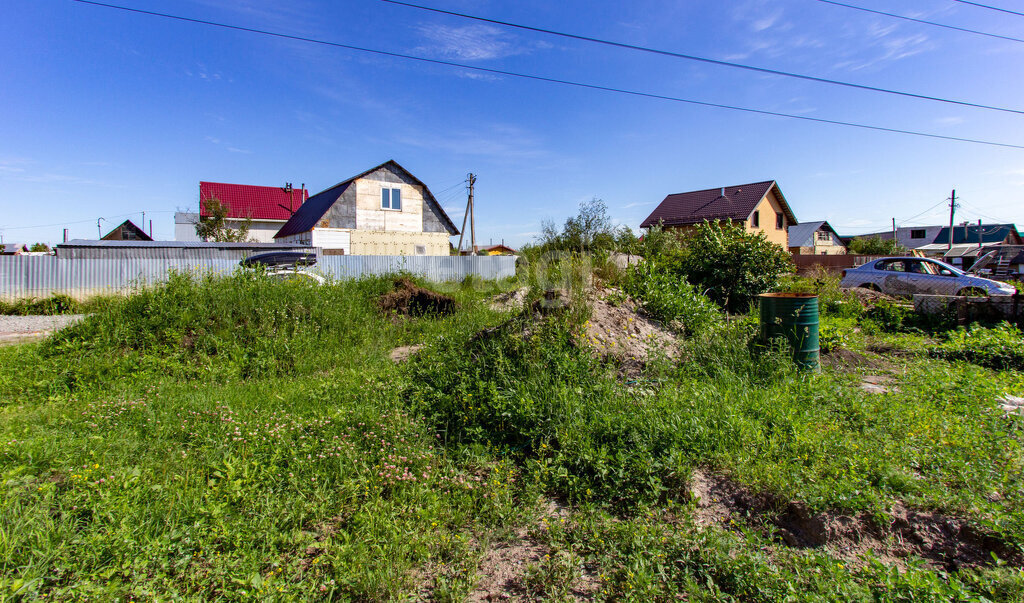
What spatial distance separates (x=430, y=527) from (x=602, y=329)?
319cm

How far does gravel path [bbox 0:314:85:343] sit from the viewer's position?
27.2 ft

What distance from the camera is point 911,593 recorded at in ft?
6.50

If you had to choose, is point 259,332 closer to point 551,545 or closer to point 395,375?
point 395,375

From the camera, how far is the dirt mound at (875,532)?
2.37 m

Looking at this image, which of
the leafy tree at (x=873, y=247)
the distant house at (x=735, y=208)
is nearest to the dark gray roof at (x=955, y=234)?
the leafy tree at (x=873, y=247)

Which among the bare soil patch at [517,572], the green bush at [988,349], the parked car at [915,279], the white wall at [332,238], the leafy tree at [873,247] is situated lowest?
the bare soil patch at [517,572]

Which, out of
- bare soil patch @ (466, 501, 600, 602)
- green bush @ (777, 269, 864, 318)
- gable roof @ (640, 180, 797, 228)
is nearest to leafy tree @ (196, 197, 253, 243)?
gable roof @ (640, 180, 797, 228)

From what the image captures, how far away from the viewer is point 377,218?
23.8m

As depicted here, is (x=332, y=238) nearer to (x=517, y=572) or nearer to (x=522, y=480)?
(x=522, y=480)

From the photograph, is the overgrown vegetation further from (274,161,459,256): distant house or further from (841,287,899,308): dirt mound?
(274,161,459,256): distant house

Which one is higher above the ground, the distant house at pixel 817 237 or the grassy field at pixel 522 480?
the distant house at pixel 817 237

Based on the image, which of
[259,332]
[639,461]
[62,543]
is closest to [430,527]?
[639,461]

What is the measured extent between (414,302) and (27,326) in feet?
27.9

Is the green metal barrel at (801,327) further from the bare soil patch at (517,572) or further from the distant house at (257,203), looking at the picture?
the distant house at (257,203)
